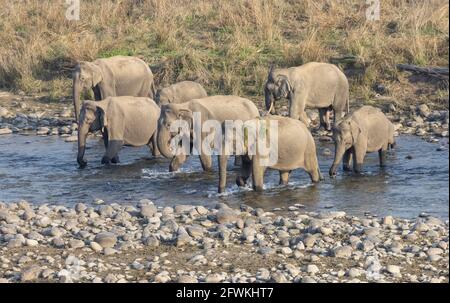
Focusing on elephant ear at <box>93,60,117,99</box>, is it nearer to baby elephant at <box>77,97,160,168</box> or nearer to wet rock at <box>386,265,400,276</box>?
baby elephant at <box>77,97,160,168</box>

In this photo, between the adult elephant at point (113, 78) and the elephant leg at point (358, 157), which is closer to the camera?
the elephant leg at point (358, 157)

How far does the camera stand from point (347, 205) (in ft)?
44.2

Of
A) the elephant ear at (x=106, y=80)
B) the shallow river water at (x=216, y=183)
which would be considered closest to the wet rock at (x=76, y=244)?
the shallow river water at (x=216, y=183)

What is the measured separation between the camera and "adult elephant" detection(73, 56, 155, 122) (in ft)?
61.5

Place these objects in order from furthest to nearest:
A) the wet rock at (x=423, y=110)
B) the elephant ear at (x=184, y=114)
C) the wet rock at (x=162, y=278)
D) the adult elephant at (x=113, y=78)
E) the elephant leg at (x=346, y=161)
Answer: the adult elephant at (x=113, y=78)
the wet rock at (x=423, y=110)
the elephant ear at (x=184, y=114)
the elephant leg at (x=346, y=161)
the wet rock at (x=162, y=278)

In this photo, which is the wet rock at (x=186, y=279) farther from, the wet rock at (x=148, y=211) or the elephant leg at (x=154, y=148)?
the elephant leg at (x=154, y=148)

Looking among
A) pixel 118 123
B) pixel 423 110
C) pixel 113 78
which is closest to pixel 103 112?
pixel 118 123

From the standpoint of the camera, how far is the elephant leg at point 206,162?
51.1 feet

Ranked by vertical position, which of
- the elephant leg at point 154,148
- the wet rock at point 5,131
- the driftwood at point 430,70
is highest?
the driftwood at point 430,70

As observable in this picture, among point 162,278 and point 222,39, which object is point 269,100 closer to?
point 222,39

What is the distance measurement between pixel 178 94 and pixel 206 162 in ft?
8.43

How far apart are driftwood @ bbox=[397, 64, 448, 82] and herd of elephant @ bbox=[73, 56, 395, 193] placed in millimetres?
1741

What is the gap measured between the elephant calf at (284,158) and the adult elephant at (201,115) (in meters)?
1.10

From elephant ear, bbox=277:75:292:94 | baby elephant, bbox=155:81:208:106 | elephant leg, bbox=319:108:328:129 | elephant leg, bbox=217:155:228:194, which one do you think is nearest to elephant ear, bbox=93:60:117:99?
baby elephant, bbox=155:81:208:106
